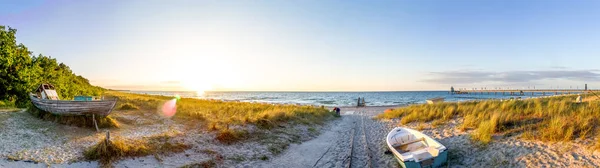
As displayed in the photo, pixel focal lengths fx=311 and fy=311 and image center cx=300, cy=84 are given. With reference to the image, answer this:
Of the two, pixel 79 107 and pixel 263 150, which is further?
pixel 79 107

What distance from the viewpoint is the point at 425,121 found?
16.3 m

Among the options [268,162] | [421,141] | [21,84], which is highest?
[21,84]

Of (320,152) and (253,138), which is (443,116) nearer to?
(320,152)

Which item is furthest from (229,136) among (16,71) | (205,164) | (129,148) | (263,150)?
(16,71)

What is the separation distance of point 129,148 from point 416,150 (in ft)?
27.6

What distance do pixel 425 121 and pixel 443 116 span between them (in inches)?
41.4

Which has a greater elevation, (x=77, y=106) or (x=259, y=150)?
(x=77, y=106)

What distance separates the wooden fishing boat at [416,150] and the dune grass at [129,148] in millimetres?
6506

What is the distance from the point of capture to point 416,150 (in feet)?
32.1

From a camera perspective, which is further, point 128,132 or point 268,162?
point 128,132

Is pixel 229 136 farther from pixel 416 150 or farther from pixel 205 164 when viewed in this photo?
pixel 416 150

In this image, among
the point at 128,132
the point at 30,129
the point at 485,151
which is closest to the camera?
the point at 485,151

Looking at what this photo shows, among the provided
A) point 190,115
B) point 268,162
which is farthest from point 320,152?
point 190,115

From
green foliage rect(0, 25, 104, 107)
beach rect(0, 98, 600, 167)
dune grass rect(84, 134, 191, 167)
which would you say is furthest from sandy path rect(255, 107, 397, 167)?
green foliage rect(0, 25, 104, 107)
